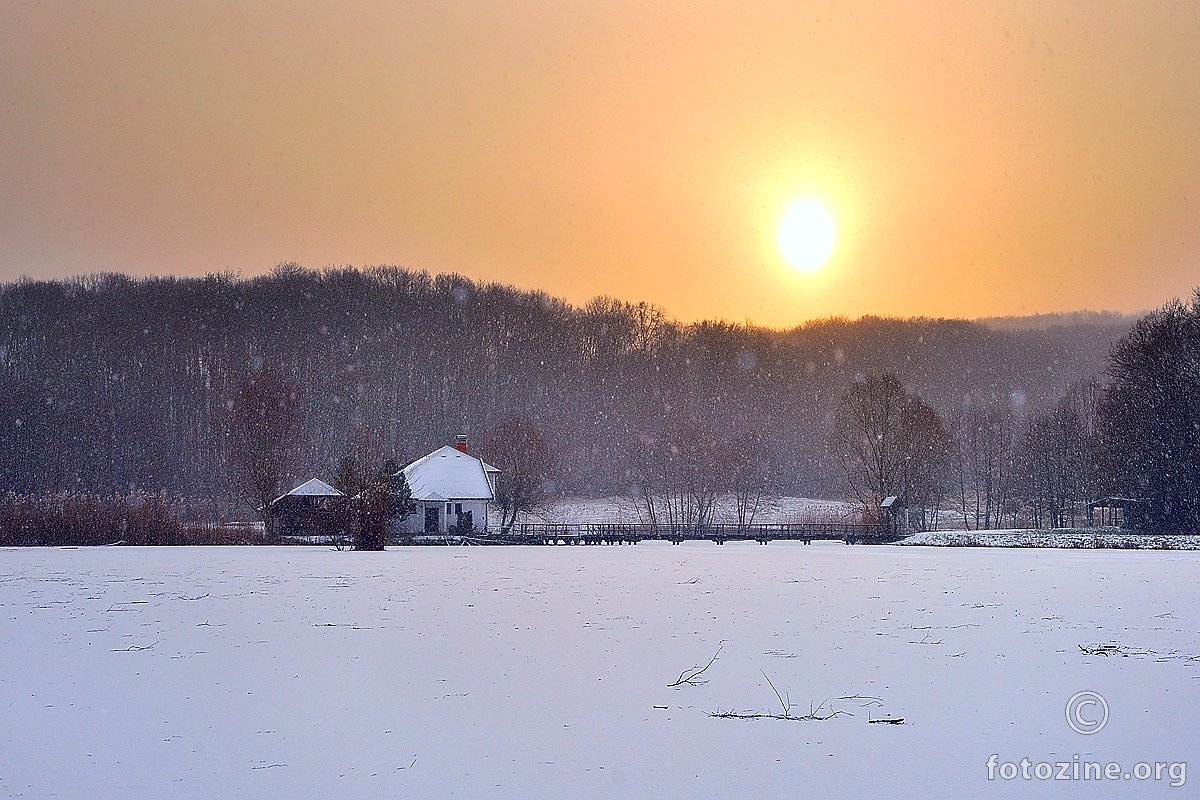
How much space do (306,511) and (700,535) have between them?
21161 millimetres

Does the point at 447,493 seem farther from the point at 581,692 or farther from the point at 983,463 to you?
the point at 983,463

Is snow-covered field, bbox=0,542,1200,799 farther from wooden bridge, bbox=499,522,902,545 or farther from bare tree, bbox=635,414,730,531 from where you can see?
bare tree, bbox=635,414,730,531

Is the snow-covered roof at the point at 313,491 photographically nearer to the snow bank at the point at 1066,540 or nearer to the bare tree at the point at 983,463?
the snow bank at the point at 1066,540

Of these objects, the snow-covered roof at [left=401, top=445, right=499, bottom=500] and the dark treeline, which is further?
the dark treeline

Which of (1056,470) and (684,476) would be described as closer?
(1056,470)

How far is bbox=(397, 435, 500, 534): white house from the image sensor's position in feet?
197

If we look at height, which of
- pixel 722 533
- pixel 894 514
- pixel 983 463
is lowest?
pixel 722 533

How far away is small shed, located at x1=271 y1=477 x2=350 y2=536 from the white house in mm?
3922

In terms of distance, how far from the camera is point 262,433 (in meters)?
68.8

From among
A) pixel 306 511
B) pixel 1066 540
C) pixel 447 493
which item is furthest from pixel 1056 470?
pixel 306 511

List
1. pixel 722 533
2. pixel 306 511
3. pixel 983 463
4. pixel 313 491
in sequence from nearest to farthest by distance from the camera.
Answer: pixel 306 511
pixel 313 491
pixel 722 533
pixel 983 463

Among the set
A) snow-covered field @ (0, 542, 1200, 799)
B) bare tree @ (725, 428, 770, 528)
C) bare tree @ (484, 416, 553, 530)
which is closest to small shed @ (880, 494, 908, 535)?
bare tree @ (725, 428, 770, 528)

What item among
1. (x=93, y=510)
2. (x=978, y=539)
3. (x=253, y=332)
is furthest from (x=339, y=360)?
(x=978, y=539)

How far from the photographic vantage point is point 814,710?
34.4ft
